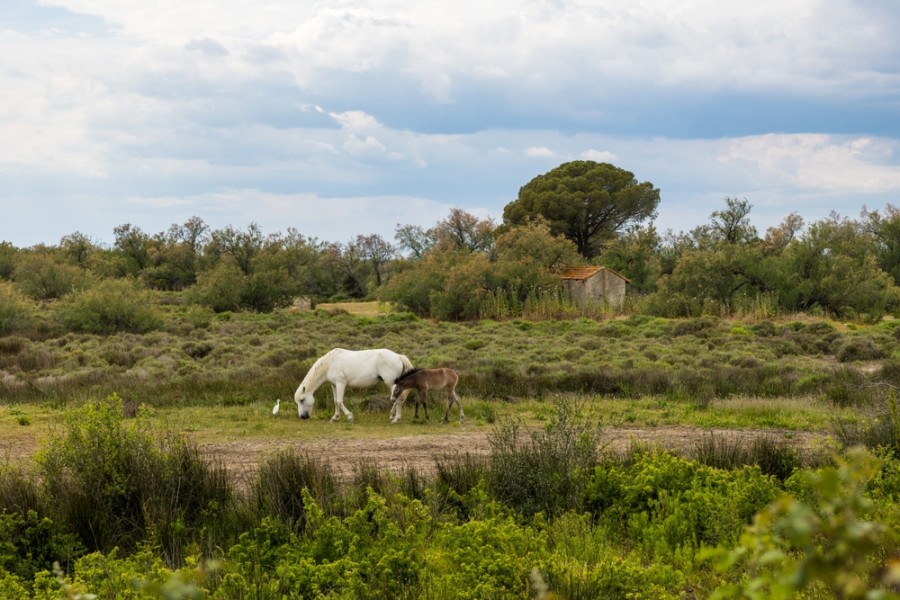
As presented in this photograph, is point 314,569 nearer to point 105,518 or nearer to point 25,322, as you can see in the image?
point 105,518

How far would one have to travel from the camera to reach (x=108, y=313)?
1374 inches

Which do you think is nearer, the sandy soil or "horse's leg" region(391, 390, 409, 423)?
the sandy soil

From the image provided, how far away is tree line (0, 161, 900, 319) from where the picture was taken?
39688 millimetres

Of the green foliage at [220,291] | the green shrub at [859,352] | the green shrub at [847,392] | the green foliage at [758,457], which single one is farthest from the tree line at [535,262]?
→ the green foliage at [758,457]

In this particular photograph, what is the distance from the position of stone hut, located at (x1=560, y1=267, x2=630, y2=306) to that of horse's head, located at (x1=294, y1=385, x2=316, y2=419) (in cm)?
3011

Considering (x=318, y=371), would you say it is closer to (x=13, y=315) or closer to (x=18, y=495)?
(x=18, y=495)

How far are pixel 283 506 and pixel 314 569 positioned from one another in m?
2.18

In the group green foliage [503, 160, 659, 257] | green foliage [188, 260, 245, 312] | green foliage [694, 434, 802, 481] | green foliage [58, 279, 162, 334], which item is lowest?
green foliage [694, 434, 802, 481]

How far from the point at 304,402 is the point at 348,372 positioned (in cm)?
101

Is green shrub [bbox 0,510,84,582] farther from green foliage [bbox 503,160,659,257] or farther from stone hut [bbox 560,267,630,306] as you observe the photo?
green foliage [bbox 503,160,659,257]

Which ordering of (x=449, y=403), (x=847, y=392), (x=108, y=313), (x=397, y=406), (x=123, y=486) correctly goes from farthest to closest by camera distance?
(x=108, y=313), (x=847, y=392), (x=397, y=406), (x=449, y=403), (x=123, y=486)

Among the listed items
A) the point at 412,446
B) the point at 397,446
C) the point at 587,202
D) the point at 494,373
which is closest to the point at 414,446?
the point at 412,446

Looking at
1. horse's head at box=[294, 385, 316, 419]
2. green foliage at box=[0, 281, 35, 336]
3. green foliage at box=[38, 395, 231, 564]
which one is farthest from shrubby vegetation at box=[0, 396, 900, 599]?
green foliage at box=[0, 281, 35, 336]

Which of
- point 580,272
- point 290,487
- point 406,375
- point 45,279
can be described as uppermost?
point 45,279
